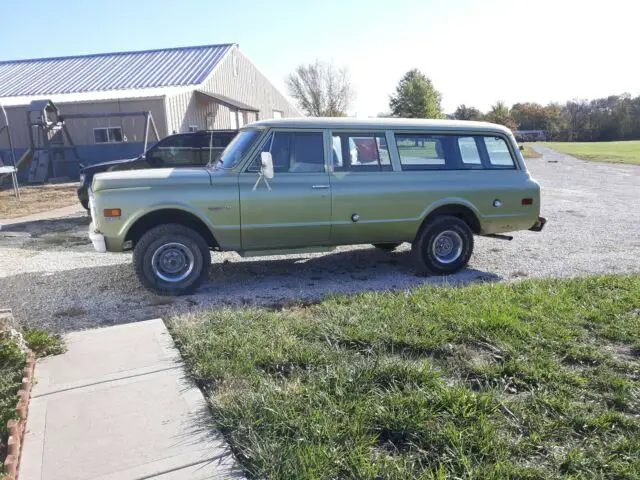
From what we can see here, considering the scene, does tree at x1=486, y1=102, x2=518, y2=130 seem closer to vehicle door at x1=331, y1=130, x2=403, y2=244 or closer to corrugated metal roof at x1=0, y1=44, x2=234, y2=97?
corrugated metal roof at x1=0, y1=44, x2=234, y2=97

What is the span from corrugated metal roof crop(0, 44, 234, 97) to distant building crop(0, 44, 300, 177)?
0.05 metres

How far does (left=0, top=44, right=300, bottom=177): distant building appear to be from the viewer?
2103 centimetres

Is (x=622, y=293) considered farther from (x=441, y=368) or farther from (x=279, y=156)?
(x=279, y=156)

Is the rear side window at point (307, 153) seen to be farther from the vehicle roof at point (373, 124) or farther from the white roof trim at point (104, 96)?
the white roof trim at point (104, 96)

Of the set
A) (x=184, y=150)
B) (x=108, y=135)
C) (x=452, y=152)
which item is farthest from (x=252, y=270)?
(x=108, y=135)

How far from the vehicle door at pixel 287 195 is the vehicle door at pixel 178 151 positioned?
5691 mm

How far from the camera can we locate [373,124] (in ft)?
20.2

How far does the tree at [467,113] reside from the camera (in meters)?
61.8

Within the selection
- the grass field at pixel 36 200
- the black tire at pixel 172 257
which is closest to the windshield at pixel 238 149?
the black tire at pixel 172 257

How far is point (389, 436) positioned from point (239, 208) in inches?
131

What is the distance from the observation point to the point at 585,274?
6.37 m

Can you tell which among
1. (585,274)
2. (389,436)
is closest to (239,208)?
(389,436)

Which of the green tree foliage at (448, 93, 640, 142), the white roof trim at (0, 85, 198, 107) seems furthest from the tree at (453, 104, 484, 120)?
the white roof trim at (0, 85, 198, 107)

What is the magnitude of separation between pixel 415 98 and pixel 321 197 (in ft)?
152
